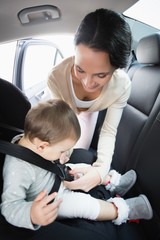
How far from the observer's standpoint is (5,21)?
1081 mm

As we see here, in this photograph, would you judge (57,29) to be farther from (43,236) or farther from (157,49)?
(43,236)

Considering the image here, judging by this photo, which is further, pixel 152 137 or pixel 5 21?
pixel 152 137

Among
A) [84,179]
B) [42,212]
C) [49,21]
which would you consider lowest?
[84,179]

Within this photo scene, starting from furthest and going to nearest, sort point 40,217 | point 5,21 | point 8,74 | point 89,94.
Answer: point 8,74 → point 89,94 → point 5,21 → point 40,217

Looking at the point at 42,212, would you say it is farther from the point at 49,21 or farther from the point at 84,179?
the point at 49,21

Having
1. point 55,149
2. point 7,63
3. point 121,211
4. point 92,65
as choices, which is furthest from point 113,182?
point 7,63

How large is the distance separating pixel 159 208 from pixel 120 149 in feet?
1.46

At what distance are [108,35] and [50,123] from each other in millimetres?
369

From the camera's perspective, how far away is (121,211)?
1002mm

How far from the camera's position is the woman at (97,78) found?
88cm

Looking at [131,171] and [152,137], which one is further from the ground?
[152,137]

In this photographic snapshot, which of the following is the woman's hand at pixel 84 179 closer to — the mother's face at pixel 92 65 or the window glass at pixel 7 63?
the mother's face at pixel 92 65

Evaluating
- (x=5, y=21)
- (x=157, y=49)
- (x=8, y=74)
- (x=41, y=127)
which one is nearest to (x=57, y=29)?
(x=5, y=21)

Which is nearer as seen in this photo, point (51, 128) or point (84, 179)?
point (51, 128)
